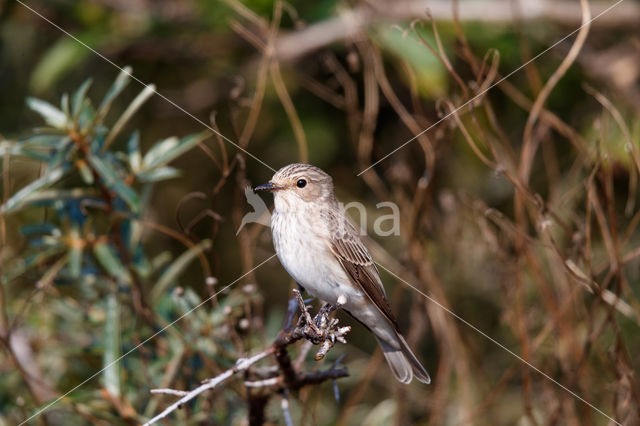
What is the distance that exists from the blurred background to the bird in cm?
20

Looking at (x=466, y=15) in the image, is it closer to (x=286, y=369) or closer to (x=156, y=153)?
(x=156, y=153)

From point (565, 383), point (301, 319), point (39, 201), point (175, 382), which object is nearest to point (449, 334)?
point (565, 383)

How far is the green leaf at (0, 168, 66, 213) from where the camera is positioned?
287cm

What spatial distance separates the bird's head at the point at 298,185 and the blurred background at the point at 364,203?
0.14 metres

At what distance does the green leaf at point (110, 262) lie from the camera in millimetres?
3150

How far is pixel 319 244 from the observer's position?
2.73 meters

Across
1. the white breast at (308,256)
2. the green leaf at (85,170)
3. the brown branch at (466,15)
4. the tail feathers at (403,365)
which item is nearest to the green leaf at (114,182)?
the green leaf at (85,170)

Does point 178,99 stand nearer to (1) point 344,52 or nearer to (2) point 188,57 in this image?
(2) point 188,57

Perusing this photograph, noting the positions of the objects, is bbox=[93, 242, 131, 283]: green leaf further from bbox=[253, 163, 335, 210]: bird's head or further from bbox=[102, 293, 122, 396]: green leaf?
bbox=[253, 163, 335, 210]: bird's head

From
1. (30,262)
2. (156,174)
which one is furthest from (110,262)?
(156,174)

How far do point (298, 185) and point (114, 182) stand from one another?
0.76 m

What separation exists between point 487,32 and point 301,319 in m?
3.10

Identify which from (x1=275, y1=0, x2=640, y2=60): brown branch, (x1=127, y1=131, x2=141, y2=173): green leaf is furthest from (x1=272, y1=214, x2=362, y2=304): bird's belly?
(x1=275, y1=0, x2=640, y2=60): brown branch

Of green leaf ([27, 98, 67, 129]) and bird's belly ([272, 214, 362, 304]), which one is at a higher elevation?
green leaf ([27, 98, 67, 129])
